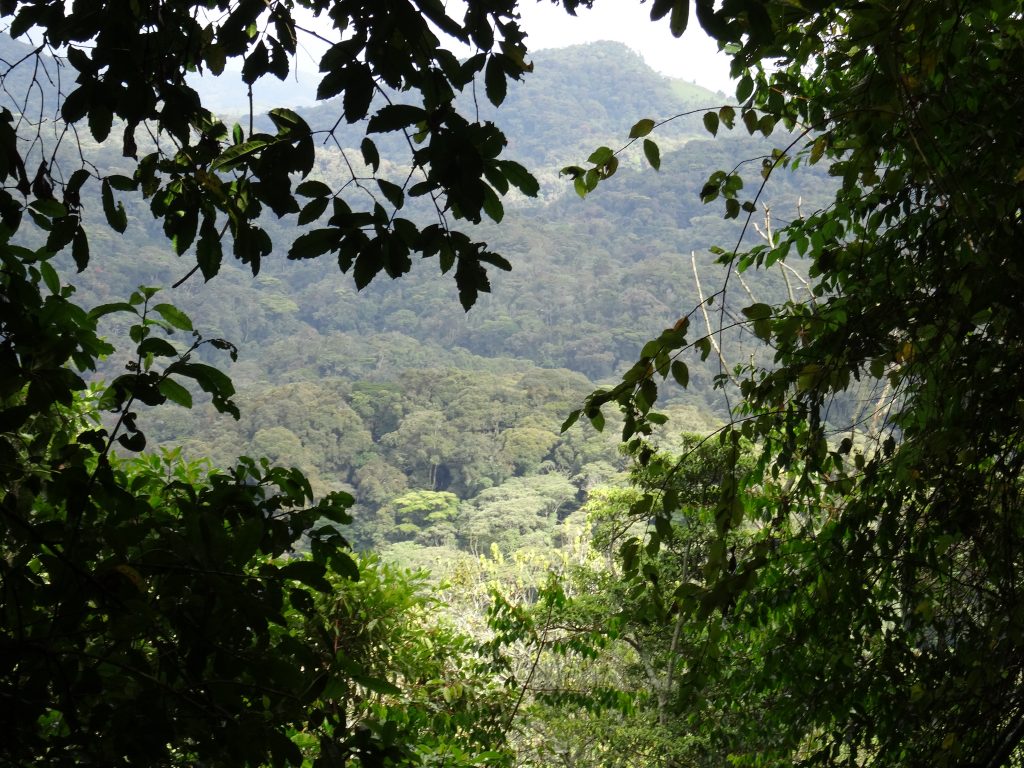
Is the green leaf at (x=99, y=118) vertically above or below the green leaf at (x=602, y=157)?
below

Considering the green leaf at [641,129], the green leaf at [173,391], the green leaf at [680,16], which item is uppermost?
the green leaf at [641,129]

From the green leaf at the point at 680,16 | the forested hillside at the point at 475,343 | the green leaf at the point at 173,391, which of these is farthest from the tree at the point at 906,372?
the forested hillside at the point at 475,343

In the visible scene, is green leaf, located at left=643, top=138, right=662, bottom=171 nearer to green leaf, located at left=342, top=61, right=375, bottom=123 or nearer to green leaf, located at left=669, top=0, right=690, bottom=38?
green leaf, located at left=669, top=0, right=690, bottom=38

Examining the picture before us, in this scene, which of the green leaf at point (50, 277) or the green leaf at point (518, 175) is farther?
the green leaf at point (50, 277)

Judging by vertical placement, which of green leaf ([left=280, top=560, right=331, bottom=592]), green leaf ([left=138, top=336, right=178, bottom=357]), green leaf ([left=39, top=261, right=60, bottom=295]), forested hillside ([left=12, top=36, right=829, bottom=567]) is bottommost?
green leaf ([left=280, top=560, right=331, bottom=592])

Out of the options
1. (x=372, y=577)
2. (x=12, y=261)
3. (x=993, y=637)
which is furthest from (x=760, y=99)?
(x=372, y=577)

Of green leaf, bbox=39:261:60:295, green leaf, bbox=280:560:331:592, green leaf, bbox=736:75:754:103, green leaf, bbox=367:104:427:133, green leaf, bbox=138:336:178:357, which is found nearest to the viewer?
green leaf, bbox=367:104:427:133

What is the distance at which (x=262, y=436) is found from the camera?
24.2 m

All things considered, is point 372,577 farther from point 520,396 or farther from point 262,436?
point 520,396

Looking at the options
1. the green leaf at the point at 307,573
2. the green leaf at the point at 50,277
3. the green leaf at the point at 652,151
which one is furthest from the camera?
the green leaf at the point at 652,151

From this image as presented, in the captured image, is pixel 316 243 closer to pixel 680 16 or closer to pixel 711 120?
pixel 680 16

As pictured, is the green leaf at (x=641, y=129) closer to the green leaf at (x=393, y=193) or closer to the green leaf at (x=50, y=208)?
the green leaf at (x=393, y=193)

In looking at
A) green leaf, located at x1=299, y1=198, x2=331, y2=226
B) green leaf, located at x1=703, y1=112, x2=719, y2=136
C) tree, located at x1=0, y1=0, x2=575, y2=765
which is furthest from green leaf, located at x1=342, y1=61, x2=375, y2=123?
green leaf, located at x1=703, y1=112, x2=719, y2=136

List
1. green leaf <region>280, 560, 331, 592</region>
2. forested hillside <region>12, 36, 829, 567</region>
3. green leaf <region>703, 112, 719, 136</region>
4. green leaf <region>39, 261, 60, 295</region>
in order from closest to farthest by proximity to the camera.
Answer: green leaf <region>280, 560, 331, 592</region>
green leaf <region>39, 261, 60, 295</region>
green leaf <region>703, 112, 719, 136</region>
forested hillside <region>12, 36, 829, 567</region>
